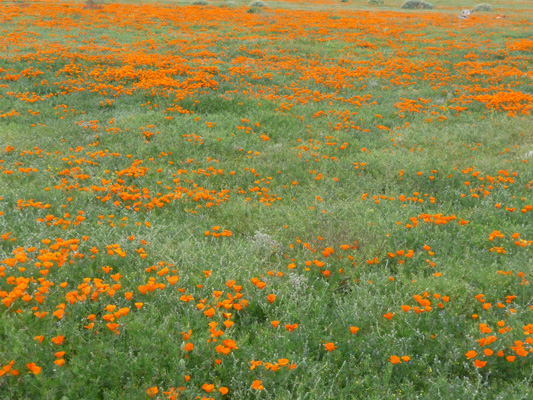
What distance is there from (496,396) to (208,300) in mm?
2751

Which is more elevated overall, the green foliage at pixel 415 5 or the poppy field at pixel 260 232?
the green foliage at pixel 415 5

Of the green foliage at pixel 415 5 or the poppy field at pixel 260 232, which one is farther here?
the green foliage at pixel 415 5

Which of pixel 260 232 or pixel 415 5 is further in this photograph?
pixel 415 5

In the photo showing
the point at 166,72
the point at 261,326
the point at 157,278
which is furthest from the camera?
the point at 166,72

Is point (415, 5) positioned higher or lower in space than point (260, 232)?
higher

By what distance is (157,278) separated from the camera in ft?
15.2

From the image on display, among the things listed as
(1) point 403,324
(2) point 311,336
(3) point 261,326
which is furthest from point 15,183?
(1) point 403,324

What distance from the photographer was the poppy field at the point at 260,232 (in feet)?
11.6

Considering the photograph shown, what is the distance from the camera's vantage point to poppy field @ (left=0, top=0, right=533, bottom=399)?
11.6 feet

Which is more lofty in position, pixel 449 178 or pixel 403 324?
pixel 449 178

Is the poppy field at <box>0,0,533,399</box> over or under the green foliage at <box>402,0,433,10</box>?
under

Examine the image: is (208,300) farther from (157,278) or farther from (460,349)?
(460,349)

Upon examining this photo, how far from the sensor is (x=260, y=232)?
231 inches

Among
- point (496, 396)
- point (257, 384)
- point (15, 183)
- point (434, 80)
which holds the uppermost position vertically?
point (434, 80)
